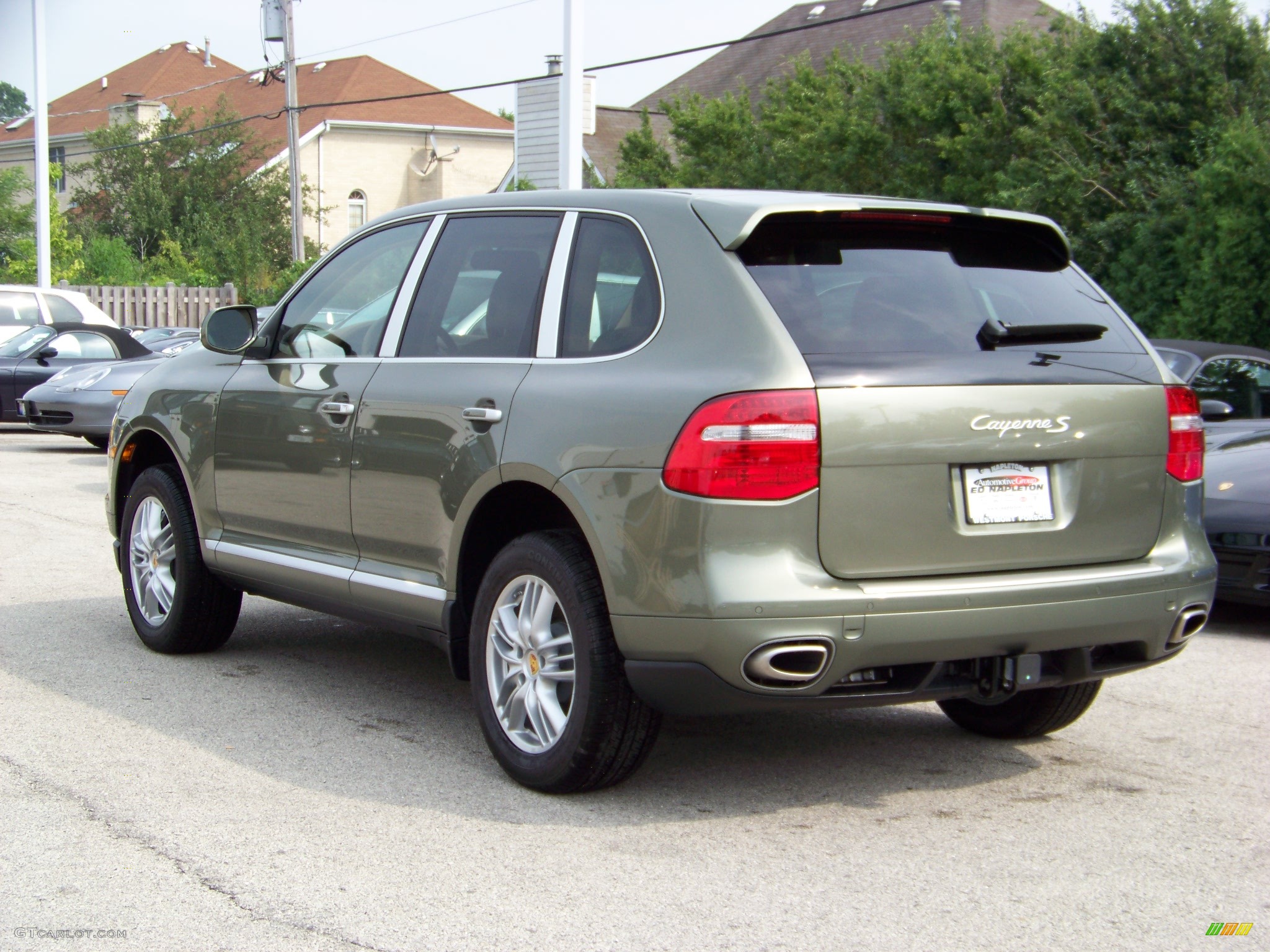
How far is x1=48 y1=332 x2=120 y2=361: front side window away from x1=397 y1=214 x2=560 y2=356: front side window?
14950mm

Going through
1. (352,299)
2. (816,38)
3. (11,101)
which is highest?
(11,101)

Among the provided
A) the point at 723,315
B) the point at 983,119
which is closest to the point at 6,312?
the point at 983,119

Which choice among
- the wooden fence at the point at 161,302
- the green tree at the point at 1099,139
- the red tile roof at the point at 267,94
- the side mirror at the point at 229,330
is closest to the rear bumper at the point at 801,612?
the side mirror at the point at 229,330

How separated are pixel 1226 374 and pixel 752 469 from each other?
7196 millimetres

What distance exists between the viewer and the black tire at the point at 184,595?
6523 millimetres

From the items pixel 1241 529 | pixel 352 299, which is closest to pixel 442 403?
pixel 352 299

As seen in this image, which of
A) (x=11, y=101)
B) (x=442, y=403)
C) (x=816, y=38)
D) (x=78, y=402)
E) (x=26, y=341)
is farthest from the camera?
(x=11, y=101)

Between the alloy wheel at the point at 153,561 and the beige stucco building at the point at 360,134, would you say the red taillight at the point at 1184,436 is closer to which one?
the alloy wheel at the point at 153,561

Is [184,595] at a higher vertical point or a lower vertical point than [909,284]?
lower

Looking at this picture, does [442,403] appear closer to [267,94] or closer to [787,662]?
[787,662]

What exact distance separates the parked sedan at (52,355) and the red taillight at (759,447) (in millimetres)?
16291

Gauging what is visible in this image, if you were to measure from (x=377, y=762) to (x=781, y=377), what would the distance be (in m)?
2.01

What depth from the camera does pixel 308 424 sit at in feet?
18.6

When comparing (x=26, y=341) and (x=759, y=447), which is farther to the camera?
(x=26, y=341)
